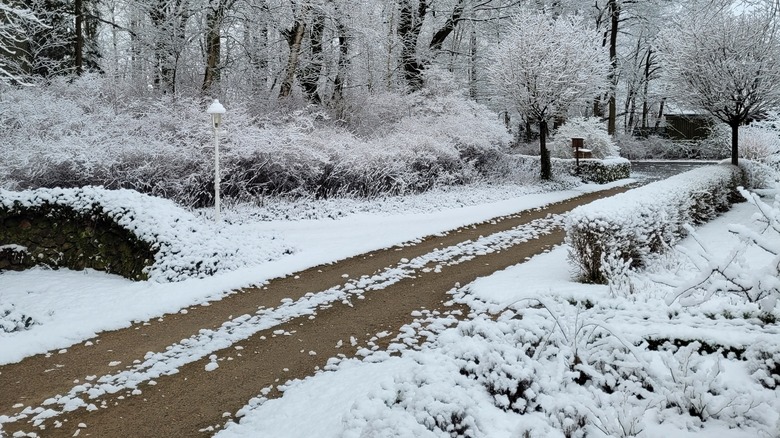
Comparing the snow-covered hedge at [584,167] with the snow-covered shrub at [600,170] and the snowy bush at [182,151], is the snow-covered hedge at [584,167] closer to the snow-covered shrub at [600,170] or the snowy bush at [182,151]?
the snow-covered shrub at [600,170]

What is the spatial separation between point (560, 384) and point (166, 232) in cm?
608

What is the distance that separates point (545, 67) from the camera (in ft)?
50.6

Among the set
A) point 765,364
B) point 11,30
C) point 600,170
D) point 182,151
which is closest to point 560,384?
point 765,364

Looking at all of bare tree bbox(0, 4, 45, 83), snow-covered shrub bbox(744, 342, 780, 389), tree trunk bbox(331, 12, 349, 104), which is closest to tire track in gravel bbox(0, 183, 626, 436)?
snow-covered shrub bbox(744, 342, 780, 389)

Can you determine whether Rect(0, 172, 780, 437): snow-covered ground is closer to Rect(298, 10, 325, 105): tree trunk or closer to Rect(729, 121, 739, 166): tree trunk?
Rect(729, 121, 739, 166): tree trunk

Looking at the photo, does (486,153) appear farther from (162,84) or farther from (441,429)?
(441,429)

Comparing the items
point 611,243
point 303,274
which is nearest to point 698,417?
point 611,243

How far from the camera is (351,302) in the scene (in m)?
6.25

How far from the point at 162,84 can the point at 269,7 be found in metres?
3.93

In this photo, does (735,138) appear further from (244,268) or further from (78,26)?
(78,26)

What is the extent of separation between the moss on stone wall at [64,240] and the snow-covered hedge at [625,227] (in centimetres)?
633

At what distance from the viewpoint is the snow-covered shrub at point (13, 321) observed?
17.5 ft

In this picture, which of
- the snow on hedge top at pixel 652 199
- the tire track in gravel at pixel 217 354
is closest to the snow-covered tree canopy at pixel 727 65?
the snow on hedge top at pixel 652 199

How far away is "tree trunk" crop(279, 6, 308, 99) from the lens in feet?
49.2
